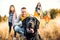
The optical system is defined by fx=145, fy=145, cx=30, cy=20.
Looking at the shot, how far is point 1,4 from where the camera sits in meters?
1.34

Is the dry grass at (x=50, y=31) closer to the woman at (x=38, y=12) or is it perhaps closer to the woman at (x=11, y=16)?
the woman at (x=38, y=12)

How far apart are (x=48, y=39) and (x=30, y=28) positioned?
0.18m

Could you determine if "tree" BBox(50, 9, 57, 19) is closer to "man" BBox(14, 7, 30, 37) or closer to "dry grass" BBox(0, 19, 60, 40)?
"dry grass" BBox(0, 19, 60, 40)

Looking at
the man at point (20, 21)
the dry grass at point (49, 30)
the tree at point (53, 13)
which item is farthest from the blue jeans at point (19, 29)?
the tree at point (53, 13)

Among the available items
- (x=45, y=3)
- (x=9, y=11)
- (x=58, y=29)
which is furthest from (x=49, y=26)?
(x=9, y=11)

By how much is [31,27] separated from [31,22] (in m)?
0.04

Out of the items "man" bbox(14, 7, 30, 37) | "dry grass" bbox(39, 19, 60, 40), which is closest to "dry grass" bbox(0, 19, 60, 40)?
"dry grass" bbox(39, 19, 60, 40)

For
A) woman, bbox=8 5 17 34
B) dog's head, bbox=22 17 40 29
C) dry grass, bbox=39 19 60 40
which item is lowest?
dry grass, bbox=39 19 60 40

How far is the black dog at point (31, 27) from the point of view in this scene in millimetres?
1281

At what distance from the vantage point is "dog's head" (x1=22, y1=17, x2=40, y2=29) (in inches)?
50.6

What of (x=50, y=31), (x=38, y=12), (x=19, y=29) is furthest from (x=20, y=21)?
(x=50, y=31)

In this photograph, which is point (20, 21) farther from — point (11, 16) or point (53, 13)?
point (53, 13)

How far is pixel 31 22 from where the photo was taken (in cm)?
129

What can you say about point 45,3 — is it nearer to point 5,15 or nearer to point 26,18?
point 26,18
